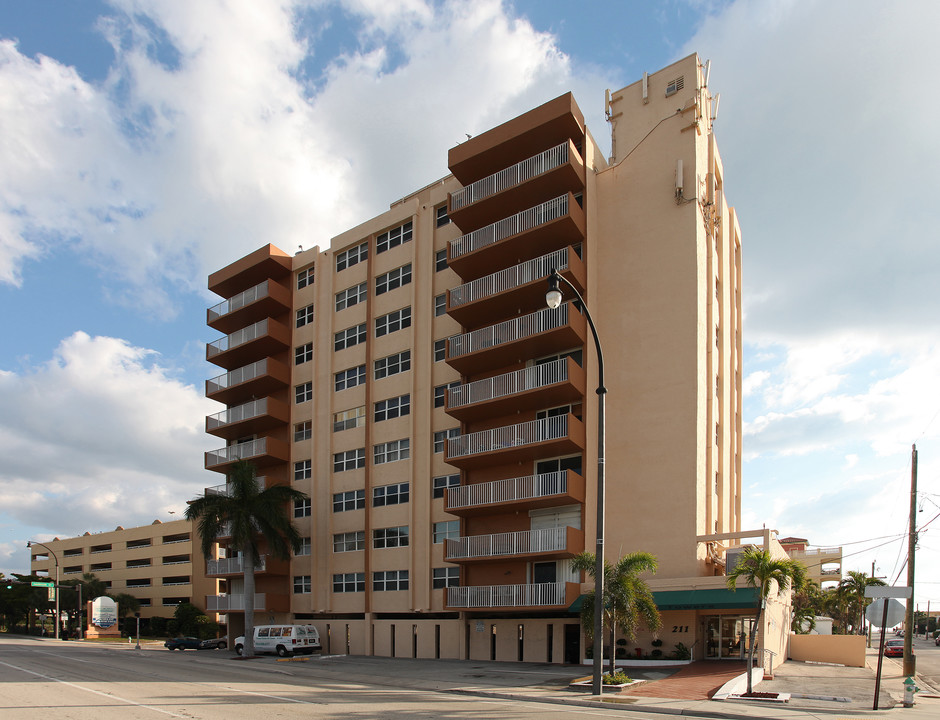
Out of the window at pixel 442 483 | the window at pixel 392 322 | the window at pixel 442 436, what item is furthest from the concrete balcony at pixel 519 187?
the window at pixel 442 483

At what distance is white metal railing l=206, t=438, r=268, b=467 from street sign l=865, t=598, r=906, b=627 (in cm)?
3632

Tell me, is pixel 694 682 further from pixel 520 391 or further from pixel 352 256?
pixel 352 256

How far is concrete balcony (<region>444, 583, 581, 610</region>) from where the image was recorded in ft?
103

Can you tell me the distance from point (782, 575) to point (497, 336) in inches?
693

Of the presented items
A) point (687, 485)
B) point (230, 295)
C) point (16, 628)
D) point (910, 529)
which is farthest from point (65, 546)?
point (910, 529)

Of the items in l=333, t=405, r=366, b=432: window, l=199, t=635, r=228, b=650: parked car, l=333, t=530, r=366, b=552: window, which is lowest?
l=199, t=635, r=228, b=650: parked car

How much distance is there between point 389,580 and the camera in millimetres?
40500

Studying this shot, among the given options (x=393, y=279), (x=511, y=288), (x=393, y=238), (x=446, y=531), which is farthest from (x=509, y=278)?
(x=446, y=531)

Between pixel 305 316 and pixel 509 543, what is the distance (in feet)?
75.3

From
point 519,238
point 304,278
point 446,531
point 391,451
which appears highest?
point 304,278

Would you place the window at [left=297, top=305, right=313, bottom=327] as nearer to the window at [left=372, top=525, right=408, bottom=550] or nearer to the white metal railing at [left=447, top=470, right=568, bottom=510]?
the window at [left=372, top=525, right=408, bottom=550]

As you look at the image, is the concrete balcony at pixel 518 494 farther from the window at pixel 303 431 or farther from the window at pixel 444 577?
the window at pixel 303 431

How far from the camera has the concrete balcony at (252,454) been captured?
47216mm

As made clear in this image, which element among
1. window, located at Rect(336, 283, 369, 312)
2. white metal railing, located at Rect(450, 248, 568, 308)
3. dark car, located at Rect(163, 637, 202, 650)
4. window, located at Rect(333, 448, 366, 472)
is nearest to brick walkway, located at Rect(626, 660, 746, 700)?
white metal railing, located at Rect(450, 248, 568, 308)
